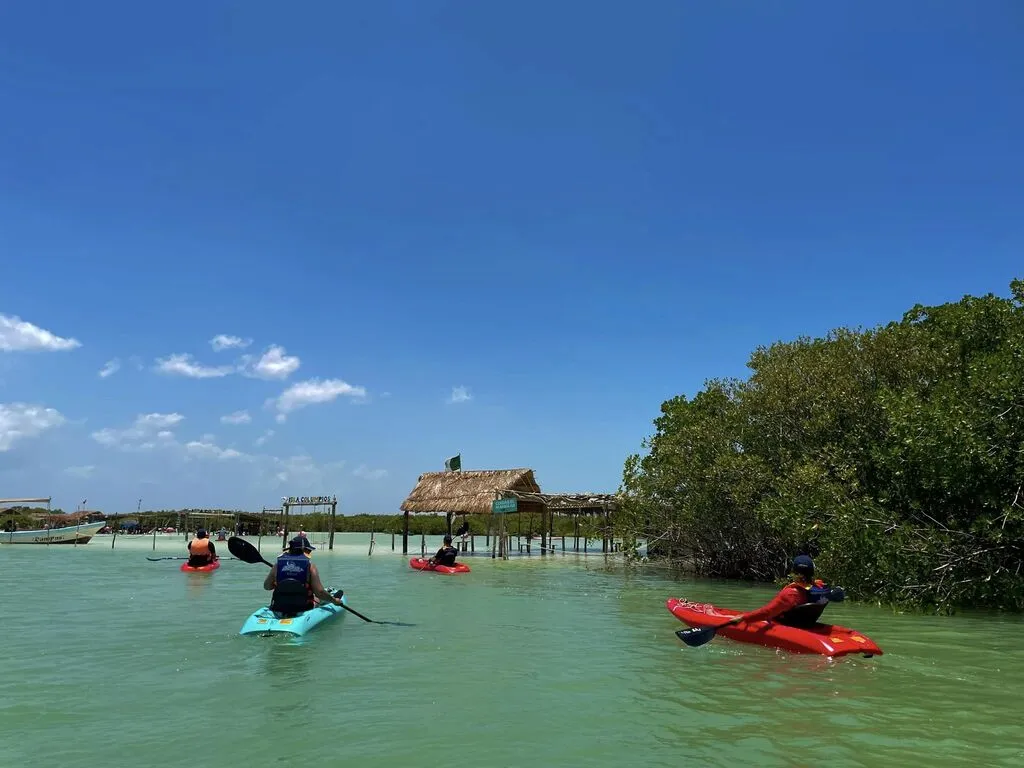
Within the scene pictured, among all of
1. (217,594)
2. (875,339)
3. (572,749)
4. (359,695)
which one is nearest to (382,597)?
(217,594)

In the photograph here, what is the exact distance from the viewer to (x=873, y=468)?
17.9 m

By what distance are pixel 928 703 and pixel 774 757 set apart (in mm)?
2937

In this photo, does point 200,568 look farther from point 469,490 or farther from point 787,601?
point 787,601

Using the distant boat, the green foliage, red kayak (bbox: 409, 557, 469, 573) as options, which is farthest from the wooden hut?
the distant boat

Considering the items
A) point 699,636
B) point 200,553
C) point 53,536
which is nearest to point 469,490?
point 200,553

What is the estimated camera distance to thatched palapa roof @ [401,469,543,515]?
33.2 metres

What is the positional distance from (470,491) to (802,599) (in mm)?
25008

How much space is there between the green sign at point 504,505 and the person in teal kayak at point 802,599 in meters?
20.0

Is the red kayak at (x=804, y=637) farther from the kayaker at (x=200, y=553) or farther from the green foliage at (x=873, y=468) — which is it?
the kayaker at (x=200, y=553)

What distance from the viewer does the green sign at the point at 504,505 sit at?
3014cm

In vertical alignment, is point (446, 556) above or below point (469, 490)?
below

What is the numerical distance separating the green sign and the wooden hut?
108cm

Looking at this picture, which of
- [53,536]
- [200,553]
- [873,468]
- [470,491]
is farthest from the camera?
[53,536]

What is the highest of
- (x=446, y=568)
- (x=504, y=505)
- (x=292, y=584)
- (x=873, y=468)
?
(x=873, y=468)
